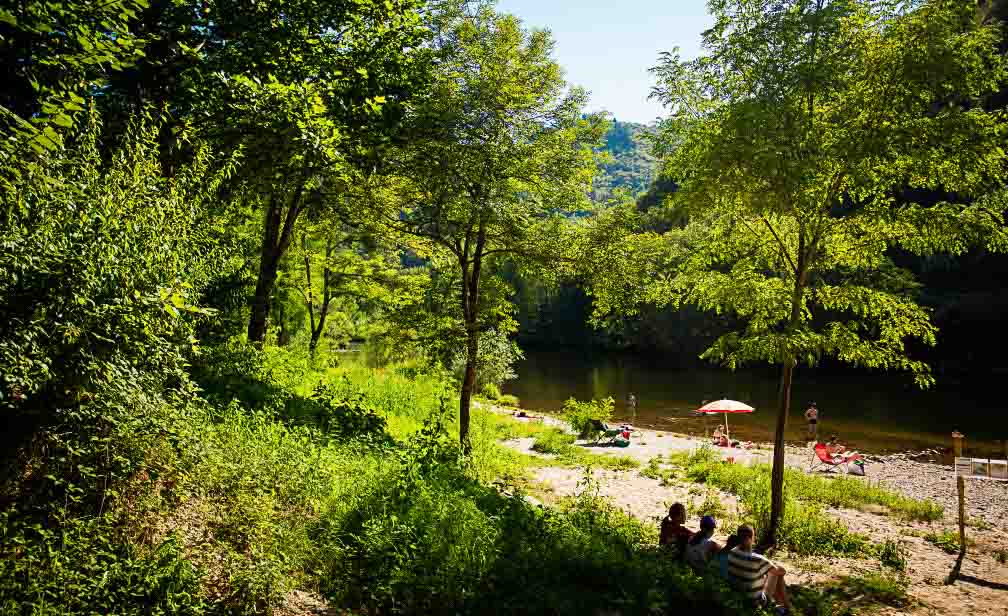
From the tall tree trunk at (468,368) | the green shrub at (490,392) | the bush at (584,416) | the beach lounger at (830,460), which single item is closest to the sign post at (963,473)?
the beach lounger at (830,460)

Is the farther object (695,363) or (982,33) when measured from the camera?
(695,363)

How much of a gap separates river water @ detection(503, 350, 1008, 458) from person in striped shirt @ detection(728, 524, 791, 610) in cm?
2071

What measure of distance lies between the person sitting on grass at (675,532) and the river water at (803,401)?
65.0 feet

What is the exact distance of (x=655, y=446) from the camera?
23594mm

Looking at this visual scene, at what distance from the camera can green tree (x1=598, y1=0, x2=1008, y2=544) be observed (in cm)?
870

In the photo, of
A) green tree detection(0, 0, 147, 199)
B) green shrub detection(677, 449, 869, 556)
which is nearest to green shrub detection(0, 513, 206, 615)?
green tree detection(0, 0, 147, 199)

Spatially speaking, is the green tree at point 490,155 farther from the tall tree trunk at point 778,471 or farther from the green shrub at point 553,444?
the green shrub at point 553,444

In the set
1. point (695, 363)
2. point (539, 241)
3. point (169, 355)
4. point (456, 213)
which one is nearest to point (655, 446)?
point (539, 241)

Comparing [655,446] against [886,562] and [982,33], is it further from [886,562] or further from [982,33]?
[982,33]

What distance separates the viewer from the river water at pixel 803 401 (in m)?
27.3

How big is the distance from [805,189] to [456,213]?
659 cm

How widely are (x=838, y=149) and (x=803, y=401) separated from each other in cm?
3336

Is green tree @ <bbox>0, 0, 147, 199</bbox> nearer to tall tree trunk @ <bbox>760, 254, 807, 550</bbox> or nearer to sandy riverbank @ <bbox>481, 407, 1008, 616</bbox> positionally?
tall tree trunk @ <bbox>760, 254, 807, 550</bbox>

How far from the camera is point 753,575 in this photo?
718 centimetres
